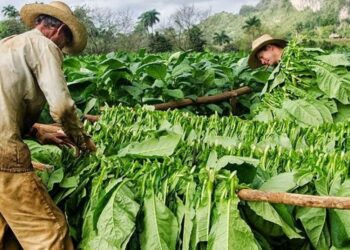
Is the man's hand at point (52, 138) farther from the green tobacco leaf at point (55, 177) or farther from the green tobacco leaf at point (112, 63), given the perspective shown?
the green tobacco leaf at point (112, 63)

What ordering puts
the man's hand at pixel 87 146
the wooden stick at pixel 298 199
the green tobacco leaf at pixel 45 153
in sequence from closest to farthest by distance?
the wooden stick at pixel 298 199 → the man's hand at pixel 87 146 → the green tobacco leaf at pixel 45 153

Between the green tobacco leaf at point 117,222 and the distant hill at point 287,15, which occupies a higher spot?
the distant hill at point 287,15

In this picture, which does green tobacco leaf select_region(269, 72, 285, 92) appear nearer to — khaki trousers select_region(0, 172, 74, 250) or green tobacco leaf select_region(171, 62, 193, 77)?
green tobacco leaf select_region(171, 62, 193, 77)

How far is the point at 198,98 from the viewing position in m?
5.44

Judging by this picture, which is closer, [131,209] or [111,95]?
[131,209]

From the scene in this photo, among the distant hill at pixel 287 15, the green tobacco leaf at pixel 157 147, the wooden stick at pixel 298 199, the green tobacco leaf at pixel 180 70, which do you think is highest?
the distant hill at pixel 287 15

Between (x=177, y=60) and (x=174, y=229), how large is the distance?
392 centimetres

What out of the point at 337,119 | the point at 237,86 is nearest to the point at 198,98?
the point at 237,86

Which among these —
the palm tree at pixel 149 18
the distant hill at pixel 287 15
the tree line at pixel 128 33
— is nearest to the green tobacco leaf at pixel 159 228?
the tree line at pixel 128 33

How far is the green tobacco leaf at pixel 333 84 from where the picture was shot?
434cm

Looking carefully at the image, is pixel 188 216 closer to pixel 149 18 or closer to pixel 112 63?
pixel 112 63

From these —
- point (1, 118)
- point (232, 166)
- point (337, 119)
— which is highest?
point (1, 118)

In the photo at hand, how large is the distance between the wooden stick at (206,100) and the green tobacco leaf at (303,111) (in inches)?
49.9

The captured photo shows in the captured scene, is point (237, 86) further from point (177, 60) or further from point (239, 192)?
point (239, 192)
